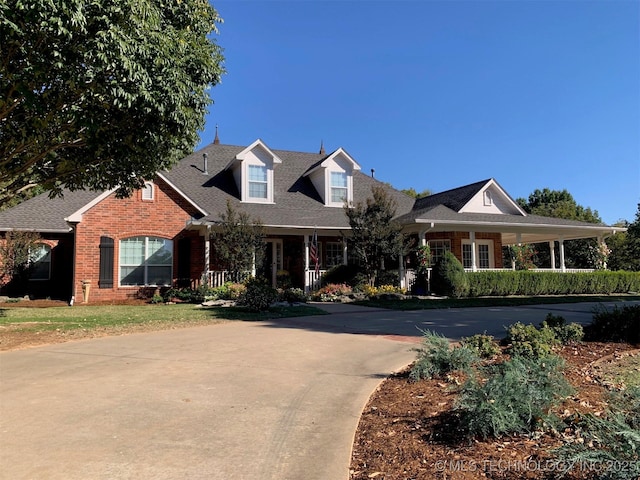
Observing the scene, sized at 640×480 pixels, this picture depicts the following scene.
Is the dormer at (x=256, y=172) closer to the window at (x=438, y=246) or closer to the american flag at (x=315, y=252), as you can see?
the american flag at (x=315, y=252)

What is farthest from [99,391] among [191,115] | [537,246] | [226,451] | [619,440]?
[537,246]

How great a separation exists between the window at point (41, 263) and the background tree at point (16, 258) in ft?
1.27

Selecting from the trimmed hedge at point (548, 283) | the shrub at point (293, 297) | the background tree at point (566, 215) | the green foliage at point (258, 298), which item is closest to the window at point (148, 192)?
the shrub at point (293, 297)

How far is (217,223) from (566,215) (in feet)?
119

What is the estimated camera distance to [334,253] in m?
22.3

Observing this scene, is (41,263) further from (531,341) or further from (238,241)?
(531,341)

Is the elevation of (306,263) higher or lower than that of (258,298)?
higher

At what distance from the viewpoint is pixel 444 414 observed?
4117 millimetres

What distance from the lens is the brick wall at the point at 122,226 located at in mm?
17266

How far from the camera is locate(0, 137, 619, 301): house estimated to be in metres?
17.8

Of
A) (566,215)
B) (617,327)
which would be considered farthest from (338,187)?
(566,215)

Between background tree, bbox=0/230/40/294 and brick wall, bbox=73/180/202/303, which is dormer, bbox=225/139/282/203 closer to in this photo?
brick wall, bbox=73/180/202/303

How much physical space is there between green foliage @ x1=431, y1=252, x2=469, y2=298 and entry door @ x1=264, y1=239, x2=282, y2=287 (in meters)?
7.29

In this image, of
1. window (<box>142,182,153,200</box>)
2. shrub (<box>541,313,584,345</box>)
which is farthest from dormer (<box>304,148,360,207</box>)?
shrub (<box>541,313,584,345</box>)
